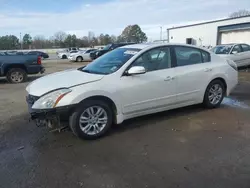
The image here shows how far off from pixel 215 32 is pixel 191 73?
3150 cm

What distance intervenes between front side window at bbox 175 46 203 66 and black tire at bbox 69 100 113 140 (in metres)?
1.92

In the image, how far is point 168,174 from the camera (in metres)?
3.41

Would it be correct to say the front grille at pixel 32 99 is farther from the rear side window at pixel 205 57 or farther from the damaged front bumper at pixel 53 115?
the rear side window at pixel 205 57

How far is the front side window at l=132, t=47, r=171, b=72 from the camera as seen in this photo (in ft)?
16.7

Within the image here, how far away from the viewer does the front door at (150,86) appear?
4.82 meters

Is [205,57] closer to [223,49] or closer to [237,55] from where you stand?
[237,55]

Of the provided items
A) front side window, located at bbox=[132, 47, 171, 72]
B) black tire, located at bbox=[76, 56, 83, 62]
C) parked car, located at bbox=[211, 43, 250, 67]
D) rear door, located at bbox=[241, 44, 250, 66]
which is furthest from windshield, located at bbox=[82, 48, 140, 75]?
black tire, located at bbox=[76, 56, 83, 62]

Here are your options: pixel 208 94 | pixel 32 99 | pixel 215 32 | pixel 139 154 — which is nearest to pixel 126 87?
pixel 139 154

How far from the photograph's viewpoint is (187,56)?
19.0ft

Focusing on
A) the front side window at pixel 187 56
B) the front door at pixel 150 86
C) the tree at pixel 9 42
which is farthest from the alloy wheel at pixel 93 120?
the tree at pixel 9 42

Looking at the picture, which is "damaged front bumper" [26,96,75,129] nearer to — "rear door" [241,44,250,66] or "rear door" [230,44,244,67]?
"rear door" [230,44,244,67]

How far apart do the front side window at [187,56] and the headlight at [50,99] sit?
8.28 ft

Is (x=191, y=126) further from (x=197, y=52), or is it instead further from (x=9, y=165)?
(x=9, y=165)

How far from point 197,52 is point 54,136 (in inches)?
141
